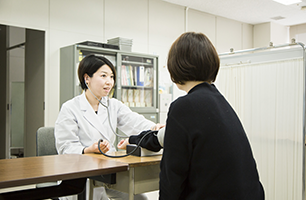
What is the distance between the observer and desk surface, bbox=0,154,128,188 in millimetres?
1065

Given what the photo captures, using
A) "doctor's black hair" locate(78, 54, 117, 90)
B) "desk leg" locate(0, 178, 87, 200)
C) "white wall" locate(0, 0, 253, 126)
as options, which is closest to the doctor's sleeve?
"doctor's black hair" locate(78, 54, 117, 90)

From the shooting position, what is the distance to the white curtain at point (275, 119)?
270cm

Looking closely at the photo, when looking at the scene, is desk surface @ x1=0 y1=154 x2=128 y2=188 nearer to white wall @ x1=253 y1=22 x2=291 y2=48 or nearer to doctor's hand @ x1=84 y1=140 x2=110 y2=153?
doctor's hand @ x1=84 y1=140 x2=110 y2=153

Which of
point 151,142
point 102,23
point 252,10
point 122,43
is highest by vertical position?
point 252,10

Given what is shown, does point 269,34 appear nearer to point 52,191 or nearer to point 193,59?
point 193,59

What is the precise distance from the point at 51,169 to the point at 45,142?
3.40 ft

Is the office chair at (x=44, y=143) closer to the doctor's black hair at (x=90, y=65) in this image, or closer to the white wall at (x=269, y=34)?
the doctor's black hair at (x=90, y=65)

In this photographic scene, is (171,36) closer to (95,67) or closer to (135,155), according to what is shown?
(95,67)

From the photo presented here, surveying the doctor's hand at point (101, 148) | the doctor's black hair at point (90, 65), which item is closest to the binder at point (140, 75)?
the doctor's black hair at point (90, 65)

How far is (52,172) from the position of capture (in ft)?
3.79

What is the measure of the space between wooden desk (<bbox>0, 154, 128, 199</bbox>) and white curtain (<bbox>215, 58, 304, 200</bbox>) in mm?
1940

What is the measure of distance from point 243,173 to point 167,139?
28 cm

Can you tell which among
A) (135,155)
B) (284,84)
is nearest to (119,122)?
(135,155)

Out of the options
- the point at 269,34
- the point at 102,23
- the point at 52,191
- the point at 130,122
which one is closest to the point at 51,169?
the point at 52,191
